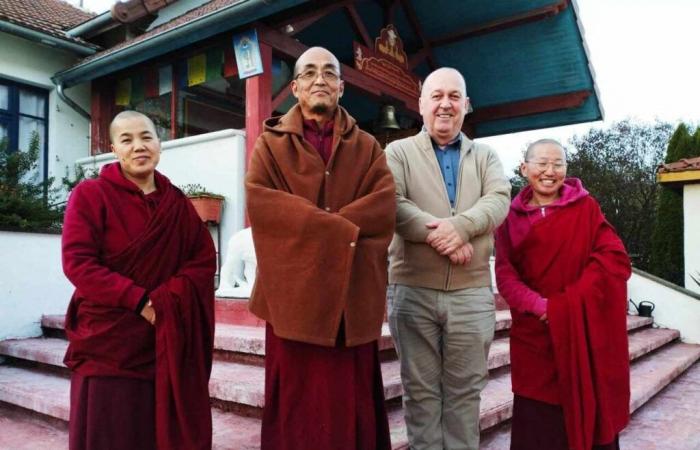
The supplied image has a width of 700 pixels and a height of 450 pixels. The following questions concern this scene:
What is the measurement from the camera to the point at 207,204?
5.73m

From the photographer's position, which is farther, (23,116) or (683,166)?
(683,166)

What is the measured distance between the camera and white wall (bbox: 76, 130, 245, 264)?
233 inches

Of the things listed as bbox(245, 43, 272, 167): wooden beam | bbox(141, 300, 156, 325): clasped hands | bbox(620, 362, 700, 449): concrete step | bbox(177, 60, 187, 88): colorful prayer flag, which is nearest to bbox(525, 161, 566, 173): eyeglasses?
bbox(141, 300, 156, 325): clasped hands

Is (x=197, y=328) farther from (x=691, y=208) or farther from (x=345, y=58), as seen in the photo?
(x=691, y=208)

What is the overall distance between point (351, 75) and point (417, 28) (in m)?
2.16

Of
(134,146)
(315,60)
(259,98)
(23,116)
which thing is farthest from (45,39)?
(315,60)

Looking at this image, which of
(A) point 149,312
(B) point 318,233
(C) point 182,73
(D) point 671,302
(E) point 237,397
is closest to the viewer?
(B) point 318,233

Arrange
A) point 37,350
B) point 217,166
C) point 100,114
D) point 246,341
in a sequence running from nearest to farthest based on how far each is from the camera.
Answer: point 246,341, point 37,350, point 217,166, point 100,114

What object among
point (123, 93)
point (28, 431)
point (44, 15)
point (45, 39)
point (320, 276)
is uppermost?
point (44, 15)

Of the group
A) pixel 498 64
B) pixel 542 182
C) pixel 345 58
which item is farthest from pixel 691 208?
pixel 542 182

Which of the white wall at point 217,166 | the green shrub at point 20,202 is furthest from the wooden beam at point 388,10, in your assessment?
the green shrub at point 20,202

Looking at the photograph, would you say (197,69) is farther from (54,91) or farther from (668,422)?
(668,422)

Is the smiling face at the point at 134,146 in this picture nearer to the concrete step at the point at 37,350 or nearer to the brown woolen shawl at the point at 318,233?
the brown woolen shawl at the point at 318,233

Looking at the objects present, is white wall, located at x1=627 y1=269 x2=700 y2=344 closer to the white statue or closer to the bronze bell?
the bronze bell
